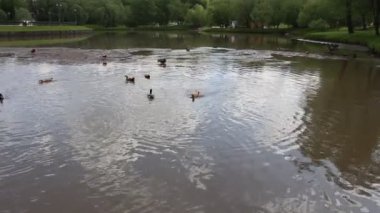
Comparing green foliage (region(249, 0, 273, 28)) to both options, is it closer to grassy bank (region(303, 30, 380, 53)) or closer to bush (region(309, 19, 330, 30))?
bush (region(309, 19, 330, 30))

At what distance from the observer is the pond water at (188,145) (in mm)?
13359

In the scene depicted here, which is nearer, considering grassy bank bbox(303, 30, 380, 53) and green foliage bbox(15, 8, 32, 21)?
grassy bank bbox(303, 30, 380, 53)

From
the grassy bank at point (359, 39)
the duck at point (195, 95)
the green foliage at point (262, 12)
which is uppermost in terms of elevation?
the green foliage at point (262, 12)

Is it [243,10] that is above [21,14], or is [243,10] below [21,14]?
above

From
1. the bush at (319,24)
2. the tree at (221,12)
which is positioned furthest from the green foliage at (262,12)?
the bush at (319,24)

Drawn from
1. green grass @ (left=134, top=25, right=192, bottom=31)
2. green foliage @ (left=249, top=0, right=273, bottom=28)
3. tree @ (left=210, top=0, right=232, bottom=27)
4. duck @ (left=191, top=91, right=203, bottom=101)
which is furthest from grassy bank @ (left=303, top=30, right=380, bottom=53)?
green grass @ (left=134, top=25, right=192, bottom=31)

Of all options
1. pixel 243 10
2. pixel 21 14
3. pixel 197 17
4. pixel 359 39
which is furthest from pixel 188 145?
pixel 197 17

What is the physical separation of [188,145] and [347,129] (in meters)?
7.71

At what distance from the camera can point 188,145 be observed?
18.1 m

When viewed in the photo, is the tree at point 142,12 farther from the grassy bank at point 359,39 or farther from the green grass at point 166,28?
the grassy bank at point 359,39

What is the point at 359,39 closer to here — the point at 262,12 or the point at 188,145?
the point at 188,145

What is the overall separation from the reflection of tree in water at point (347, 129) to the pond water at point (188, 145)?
0.07 metres

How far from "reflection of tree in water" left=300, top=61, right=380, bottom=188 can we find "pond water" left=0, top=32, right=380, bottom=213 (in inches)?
2.6

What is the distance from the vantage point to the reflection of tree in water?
16.3m
